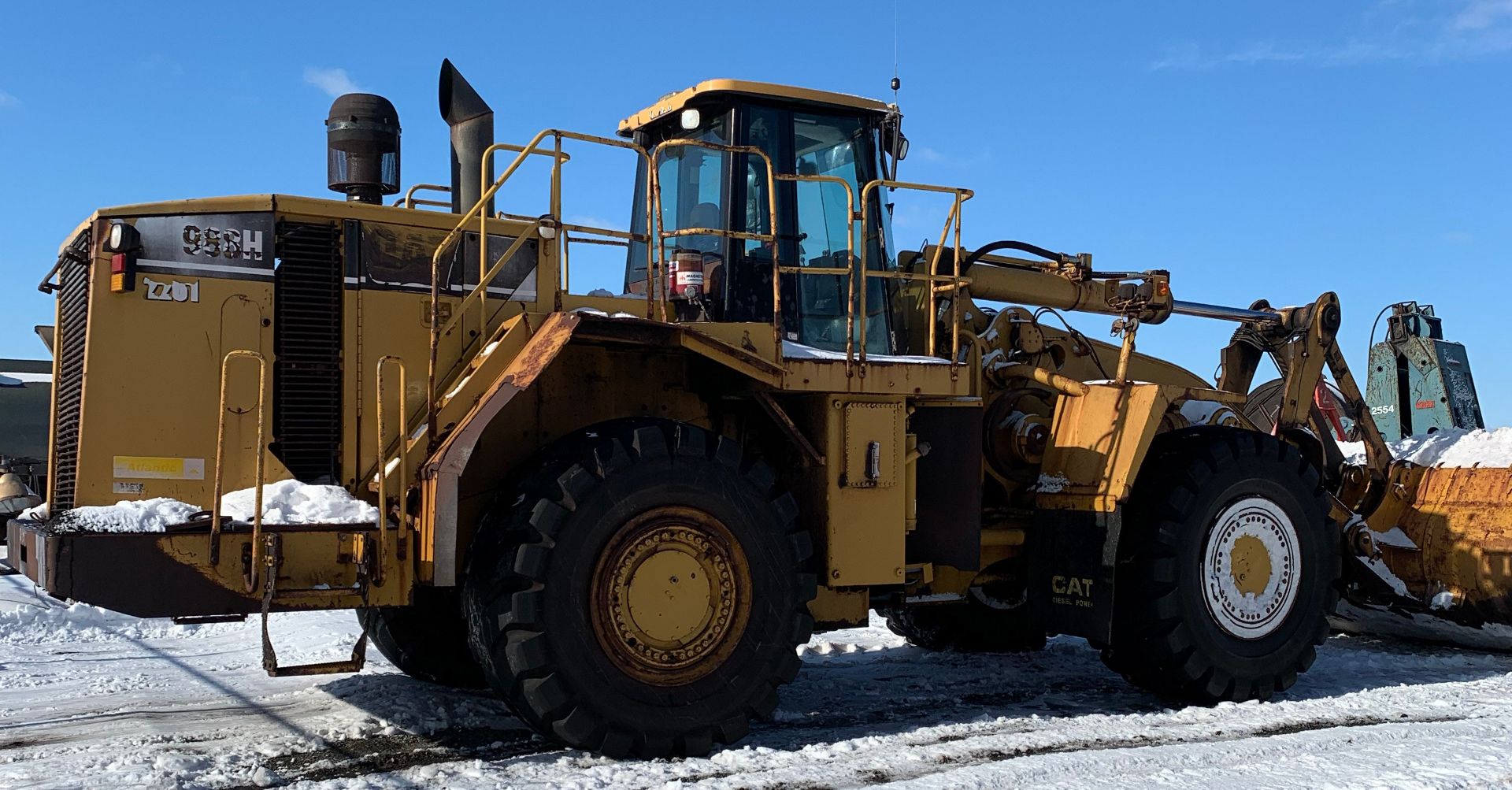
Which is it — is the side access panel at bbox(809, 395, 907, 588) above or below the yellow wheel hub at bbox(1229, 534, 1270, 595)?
above

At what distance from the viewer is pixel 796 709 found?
7098mm

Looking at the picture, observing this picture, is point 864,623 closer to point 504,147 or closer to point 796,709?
point 796,709

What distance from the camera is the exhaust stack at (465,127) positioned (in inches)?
287

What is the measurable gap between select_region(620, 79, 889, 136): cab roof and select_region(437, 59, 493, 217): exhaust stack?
37.8 inches

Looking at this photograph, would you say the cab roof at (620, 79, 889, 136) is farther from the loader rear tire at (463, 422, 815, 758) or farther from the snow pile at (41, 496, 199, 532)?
the snow pile at (41, 496, 199, 532)

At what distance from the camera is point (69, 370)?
5.89 metres

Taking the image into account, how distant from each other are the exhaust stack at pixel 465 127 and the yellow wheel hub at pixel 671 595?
8.50ft

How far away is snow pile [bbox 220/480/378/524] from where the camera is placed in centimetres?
536

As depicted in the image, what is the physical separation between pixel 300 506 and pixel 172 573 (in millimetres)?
581

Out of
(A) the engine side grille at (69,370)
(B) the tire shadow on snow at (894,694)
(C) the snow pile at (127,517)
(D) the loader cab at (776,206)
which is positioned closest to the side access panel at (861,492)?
(D) the loader cab at (776,206)

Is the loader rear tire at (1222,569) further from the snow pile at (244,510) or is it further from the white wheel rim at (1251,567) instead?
the snow pile at (244,510)

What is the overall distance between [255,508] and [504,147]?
2073 mm

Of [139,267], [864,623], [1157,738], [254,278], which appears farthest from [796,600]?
[139,267]

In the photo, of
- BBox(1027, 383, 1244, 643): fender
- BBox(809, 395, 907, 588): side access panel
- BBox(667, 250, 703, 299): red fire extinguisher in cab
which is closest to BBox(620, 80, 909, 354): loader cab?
BBox(667, 250, 703, 299): red fire extinguisher in cab
